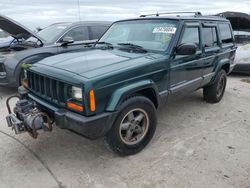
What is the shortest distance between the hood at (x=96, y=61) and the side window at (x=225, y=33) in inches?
99.8

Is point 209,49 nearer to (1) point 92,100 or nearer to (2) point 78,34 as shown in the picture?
(1) point 92,100

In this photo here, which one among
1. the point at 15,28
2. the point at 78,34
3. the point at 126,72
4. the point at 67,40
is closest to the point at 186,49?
the point at 126,72

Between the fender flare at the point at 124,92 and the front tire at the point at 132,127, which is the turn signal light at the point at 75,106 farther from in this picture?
the front tire at the point at 132,127

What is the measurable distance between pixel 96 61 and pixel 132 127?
3.25 ft

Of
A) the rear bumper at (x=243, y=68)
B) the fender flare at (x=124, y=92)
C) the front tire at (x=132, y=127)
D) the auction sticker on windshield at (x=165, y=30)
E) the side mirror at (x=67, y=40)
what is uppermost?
the auction sticker on windshield at (x=165, y=30)

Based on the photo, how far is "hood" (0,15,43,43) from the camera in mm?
5278

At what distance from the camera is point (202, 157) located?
10.7 ft

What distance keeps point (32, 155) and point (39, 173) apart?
0.45 meters

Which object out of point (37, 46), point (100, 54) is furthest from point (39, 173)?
point (37, 46)

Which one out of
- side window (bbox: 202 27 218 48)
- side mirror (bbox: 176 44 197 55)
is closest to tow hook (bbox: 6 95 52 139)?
side mirror (bbox: 176 44 197 55)

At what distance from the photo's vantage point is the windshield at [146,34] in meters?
3.70

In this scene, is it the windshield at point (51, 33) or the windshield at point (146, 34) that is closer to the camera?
the windshield at point (146, 34)

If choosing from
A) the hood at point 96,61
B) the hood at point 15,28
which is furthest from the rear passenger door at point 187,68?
the hood at point 15,28

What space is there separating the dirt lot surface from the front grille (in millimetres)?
815
